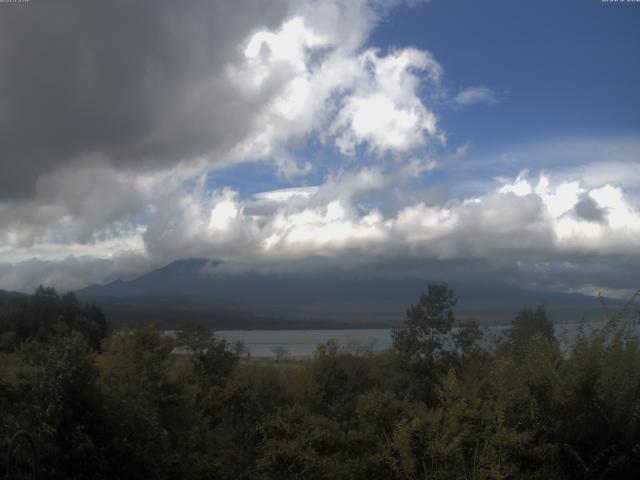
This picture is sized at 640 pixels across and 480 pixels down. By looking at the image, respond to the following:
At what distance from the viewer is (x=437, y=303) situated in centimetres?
Result: 3762

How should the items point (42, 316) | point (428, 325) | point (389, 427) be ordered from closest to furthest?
1. point (389, 427)
2. point (428, 325)
3. point (42, 316)

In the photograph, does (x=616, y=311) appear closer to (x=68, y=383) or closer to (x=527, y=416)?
(x=527, y=416)

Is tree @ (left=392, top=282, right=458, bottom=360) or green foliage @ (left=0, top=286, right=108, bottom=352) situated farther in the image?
green foliage @ (left=0, top=286, right=108, bottom=352)

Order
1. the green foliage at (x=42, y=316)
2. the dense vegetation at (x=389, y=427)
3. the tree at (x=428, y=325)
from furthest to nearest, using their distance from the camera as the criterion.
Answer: the green foliage at (x=42, y=316), the tree at (x=428, y=325), the dense vegetation at (x=389, y=427)

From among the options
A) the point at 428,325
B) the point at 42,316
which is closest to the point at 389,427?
the point at 428,325

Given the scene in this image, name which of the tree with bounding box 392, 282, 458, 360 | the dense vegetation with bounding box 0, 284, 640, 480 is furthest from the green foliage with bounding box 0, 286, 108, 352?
the dense vegetation with bounding box 0, 284, 640, 480

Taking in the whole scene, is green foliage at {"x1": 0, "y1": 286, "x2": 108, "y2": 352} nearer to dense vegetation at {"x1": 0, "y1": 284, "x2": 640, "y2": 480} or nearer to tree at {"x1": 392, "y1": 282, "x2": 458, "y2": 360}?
tree at {"x1": 392, "y1": 282, "x2": 458, "y2": 360}

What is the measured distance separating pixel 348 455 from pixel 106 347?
17.4 m

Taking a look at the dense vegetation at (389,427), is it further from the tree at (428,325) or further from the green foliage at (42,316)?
the green foliage at (42,316)

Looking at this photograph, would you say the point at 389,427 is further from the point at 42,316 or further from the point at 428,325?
the point at 42,316

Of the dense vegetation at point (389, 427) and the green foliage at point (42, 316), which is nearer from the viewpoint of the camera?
the dense vegetation at point (389, 427)

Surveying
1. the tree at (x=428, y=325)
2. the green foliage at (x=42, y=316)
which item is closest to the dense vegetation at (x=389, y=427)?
the tree at (x=428, y=325)

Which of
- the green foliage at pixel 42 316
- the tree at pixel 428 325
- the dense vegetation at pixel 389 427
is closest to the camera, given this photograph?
the dense vegetation at pixel 389 427

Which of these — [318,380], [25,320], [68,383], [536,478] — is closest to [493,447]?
[536,478]
